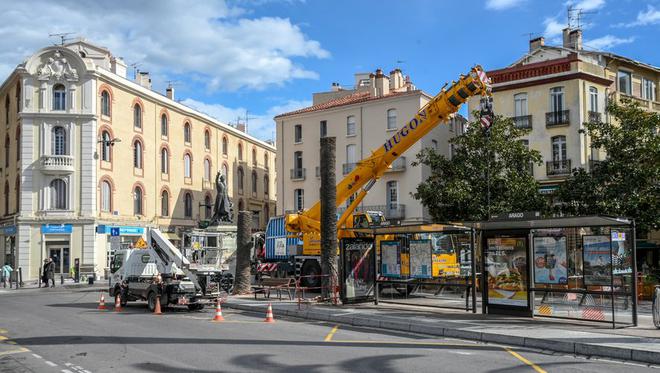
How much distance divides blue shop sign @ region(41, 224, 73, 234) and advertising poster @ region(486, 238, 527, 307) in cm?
3511

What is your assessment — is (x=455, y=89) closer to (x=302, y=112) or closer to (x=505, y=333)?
(x=505, y=333)

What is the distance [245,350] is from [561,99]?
103 ft

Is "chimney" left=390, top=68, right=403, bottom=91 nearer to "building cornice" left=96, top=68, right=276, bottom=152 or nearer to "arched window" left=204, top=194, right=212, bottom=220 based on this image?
"building cornice" left=96, top=68, right=276, bottom=152

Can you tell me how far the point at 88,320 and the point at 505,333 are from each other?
11065mm

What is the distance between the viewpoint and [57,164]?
43719 millimetres

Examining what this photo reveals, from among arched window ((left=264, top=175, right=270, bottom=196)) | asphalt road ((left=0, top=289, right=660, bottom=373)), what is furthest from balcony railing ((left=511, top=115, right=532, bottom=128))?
arched window ((left=264, top=175, right=270, bottom=196))

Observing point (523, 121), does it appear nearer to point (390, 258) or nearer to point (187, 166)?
point (390, 258)

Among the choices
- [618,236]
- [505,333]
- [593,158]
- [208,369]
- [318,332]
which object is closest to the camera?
[208,369]

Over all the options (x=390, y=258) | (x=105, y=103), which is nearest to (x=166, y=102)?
(x=105, y=103)

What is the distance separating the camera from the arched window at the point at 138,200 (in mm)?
49000

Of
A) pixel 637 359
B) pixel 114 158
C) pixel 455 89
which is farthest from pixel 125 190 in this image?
pixel 637 359

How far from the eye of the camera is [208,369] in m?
9.99

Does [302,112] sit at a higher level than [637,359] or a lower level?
higher

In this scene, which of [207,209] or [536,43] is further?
[207,209]
